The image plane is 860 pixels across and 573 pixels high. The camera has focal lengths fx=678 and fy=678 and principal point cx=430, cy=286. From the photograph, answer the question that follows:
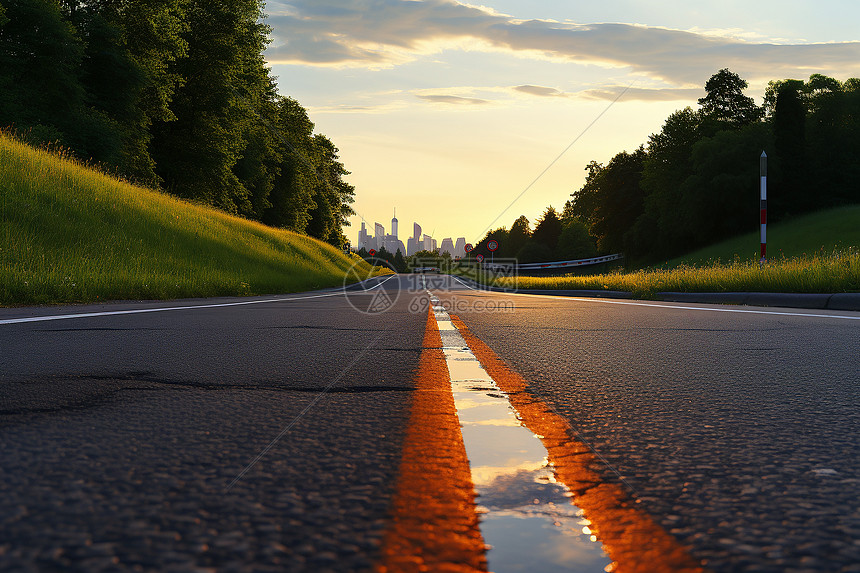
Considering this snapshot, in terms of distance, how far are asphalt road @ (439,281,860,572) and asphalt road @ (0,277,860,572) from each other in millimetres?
10

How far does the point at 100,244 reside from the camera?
49.1ft

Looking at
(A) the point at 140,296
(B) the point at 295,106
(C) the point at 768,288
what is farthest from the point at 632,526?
(B) the point at 295,106

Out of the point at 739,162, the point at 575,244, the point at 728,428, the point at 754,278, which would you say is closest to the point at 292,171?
the point at 739,162

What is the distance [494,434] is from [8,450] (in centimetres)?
163

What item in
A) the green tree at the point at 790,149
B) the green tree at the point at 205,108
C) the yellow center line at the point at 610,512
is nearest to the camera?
the yellow center line at the point at 610,512

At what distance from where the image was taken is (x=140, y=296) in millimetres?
13375

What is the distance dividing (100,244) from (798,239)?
5711 cm

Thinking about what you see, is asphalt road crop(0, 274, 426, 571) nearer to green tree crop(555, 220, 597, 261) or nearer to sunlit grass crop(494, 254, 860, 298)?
sunlit grass crop(494, 254, 860, 298)

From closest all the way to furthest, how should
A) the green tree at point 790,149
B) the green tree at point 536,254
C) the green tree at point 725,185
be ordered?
the green tree at point 725,185
the green tree at point 790,149
the green tree at point 536,254

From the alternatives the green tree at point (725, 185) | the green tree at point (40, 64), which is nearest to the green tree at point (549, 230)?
the green tree at point (725, 185)

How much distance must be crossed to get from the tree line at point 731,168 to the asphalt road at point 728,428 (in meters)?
65.9

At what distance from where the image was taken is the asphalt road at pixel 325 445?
142cm

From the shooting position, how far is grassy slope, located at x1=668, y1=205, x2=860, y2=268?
176 ft

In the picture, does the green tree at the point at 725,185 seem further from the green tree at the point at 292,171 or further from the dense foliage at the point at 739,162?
the green tree at the point at 292,171
